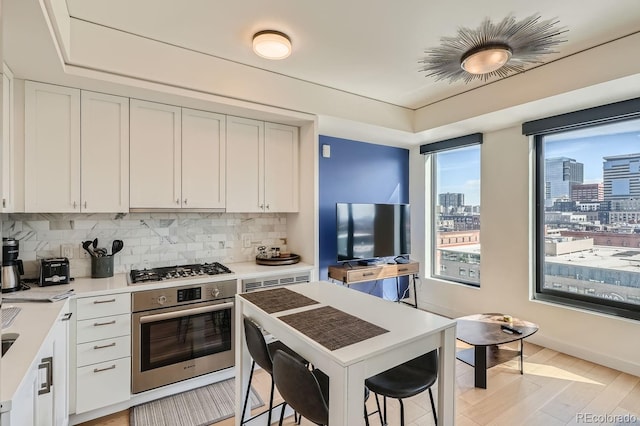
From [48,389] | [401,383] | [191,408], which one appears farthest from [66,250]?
[401,383]

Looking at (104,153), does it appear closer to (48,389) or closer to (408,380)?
(48,389)

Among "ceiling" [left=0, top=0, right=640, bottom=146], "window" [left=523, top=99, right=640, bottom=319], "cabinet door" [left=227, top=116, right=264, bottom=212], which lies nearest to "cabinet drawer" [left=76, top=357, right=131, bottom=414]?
"cabinet door" [left=227, top=116, right=264, bottom=212]

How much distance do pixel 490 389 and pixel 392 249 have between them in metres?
1.83

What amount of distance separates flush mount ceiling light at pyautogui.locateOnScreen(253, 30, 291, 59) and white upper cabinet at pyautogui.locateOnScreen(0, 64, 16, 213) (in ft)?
5.31

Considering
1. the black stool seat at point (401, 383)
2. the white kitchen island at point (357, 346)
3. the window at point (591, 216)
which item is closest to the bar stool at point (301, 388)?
the white kitchen island at point (357, 346)

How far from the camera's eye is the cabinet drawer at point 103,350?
7.95ft

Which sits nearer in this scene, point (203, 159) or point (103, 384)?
point (103, 384)

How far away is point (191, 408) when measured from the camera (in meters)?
2.61

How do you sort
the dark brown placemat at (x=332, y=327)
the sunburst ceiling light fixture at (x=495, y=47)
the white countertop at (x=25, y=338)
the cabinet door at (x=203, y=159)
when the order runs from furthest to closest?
the cabinet door at (x=203, y=159)
the sunburst ceiling light fixture at (x=495, y=47)
the dark brown placemat at (x=332, y=327)
the white countertop at (x=25, y=338)

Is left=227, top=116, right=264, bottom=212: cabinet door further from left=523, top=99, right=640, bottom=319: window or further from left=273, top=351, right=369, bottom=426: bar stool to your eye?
left=523, top=99, right=640, bottom=319: window

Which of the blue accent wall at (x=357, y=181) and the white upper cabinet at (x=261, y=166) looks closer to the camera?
the white upper cabinet at (x=261, y=166)

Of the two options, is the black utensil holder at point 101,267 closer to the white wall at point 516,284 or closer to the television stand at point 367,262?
the television stand at point 367,262

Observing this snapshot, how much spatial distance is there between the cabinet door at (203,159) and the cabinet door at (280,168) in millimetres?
460

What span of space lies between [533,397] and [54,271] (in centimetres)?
373
